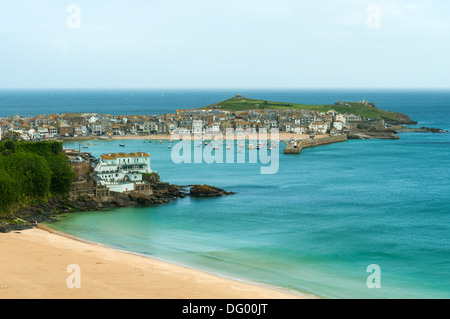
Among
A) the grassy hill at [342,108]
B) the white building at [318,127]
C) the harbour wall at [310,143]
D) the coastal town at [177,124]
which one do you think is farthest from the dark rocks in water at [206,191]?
the grassy hill at [342,108]

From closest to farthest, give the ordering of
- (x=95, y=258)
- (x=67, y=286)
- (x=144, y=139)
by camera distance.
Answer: (x=67, y=286)
(x=95, y=258)
(x=144, y=139)

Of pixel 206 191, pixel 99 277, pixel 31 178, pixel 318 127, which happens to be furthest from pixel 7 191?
pixel 318 127

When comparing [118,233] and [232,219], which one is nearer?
[118,233]
